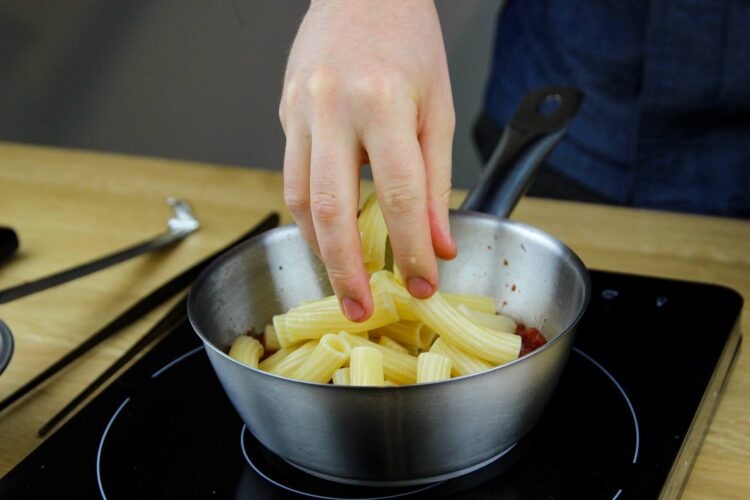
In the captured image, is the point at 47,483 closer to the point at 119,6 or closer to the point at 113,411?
the point at 113,411

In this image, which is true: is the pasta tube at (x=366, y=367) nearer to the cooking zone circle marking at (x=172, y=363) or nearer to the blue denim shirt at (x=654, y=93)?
the cooking zone circle marking at (x=172, y=363)

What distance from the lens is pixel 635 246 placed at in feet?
3.57

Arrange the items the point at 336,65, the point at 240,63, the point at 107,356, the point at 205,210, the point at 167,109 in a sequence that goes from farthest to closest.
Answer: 1. the point at 167,109
2. the point at 240,63
3. the point at 205,210
4. the point at 107,356
5. the point at 336,65

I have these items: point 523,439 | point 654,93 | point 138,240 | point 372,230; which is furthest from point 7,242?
point 654,93

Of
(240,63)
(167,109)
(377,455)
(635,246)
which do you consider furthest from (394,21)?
(167,109)

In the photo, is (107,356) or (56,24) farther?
(56,24)

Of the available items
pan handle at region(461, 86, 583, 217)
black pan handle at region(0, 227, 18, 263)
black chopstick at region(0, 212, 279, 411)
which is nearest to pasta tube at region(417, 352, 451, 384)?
pan handle at region(461, 86, 583, 217)

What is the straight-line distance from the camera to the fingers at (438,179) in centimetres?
64

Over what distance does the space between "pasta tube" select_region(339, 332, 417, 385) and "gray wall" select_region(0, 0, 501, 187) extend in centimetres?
160

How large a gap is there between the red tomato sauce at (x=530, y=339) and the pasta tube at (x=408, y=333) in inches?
3.4

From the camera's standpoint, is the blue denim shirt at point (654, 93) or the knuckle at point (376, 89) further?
the blue denim shirt at point (654, 93)

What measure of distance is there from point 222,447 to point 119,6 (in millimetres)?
1938

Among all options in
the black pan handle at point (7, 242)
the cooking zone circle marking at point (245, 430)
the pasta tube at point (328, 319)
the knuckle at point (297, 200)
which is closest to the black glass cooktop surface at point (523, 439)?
the cooking zone circle marking at point (245, 430)

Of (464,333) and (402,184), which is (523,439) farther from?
(402,184)
